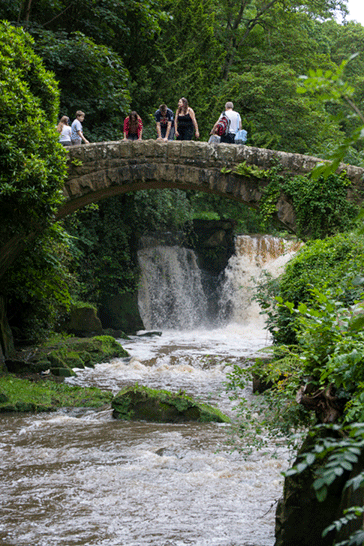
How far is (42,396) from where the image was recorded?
27.5ft

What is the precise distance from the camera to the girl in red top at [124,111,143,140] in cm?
1185

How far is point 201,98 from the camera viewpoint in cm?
1905

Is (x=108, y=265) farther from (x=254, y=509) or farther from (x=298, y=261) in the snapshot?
(x=254, y=509)

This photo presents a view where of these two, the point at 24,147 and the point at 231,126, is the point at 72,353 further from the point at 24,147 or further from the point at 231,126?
the point at 231,126

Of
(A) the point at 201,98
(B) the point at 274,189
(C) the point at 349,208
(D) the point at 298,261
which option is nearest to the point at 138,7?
(A) the point at 201,98

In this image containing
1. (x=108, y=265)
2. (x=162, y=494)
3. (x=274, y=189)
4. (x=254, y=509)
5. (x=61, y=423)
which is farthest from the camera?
(x=108, y=265)

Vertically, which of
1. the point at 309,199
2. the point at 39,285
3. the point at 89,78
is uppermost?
the point at 89,78

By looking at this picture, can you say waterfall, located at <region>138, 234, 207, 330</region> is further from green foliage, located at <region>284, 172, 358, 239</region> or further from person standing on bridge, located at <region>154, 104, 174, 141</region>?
green foliage, located at <region>284, 172, 358, 239</region>

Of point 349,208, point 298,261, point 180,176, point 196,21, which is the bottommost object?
point 298,261

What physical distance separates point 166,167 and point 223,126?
165 cm

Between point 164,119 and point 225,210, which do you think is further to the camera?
point 225,210

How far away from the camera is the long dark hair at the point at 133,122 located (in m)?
11.8

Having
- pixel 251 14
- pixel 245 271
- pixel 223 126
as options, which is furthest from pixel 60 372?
pixel 251 14

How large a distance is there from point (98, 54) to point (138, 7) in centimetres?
211
